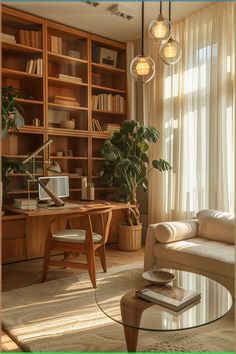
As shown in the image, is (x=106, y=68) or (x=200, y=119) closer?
(x=200, y=119)

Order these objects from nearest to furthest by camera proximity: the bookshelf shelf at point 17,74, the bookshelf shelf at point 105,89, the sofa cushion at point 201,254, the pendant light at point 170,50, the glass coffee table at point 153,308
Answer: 1. the glass coffee table at point 153,308
2. the pendant light at point 170,50
3. the sofa cushion at point 201,254
4. the bookshelf shelf at point 17,74
5. the bookshelf shelf at point 105,89

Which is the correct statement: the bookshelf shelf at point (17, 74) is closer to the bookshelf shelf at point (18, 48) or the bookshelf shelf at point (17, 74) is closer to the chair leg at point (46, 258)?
the bookshelf shelf at point (18, 48)

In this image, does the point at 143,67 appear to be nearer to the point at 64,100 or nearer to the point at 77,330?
the point at 77,330

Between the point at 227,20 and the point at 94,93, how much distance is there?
212cm

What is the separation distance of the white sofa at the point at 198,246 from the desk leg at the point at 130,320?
0.99 metres

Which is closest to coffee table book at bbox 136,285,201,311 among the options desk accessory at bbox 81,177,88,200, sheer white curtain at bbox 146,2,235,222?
sheer white curtain at bbox 146,2,235,222

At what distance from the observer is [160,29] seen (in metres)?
2.20

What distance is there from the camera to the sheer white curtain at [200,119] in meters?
3.56

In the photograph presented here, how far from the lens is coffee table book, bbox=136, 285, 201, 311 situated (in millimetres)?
1678

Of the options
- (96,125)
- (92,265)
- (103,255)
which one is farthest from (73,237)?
(96,125)

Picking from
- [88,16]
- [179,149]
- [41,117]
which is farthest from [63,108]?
[179,149]

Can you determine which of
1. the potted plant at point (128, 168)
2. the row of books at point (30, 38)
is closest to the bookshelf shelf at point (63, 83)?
the row of books at point (30, 38)

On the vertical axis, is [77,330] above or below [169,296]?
below

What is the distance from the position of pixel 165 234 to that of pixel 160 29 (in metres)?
1.70
